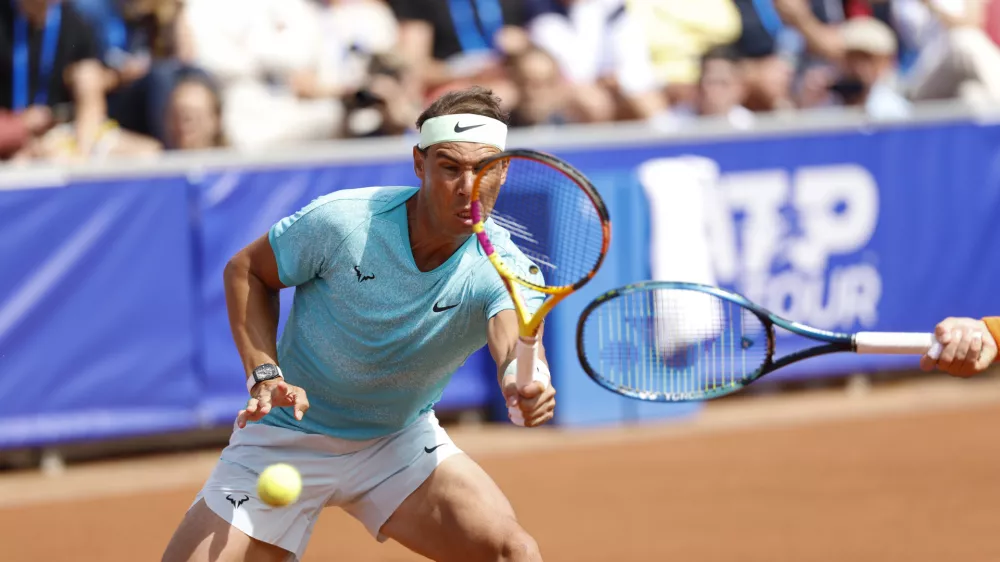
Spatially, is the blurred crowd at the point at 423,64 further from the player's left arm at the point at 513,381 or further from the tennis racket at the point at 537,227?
the player's left arm at the point at 513,381

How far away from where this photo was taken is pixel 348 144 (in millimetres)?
8445

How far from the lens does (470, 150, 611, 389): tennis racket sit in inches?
137

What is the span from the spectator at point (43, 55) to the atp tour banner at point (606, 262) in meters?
1.23

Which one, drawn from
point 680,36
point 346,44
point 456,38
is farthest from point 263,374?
point 680,36

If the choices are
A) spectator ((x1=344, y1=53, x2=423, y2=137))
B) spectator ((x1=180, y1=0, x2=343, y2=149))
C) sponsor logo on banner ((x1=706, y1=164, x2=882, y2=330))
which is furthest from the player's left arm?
sponsor logo on banner ((x1=706, y1=164, x2=882, y2=330))

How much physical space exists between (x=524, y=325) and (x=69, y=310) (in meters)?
4.88

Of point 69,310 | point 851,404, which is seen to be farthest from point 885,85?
point 69,310

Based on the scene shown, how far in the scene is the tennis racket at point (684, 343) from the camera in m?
4.07

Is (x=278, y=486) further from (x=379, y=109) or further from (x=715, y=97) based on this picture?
(x=715, y=97)

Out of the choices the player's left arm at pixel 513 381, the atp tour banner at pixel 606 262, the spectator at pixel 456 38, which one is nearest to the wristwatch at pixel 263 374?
the player's left arm at pixel 513 381

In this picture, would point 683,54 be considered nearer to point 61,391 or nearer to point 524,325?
point 61,391

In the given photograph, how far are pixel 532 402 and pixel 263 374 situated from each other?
835 millimetres

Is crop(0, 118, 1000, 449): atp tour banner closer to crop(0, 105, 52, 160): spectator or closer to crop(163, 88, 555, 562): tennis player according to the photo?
crop(0, 105, 52, 160): spectator

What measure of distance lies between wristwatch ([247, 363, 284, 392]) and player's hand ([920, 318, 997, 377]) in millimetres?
1706
